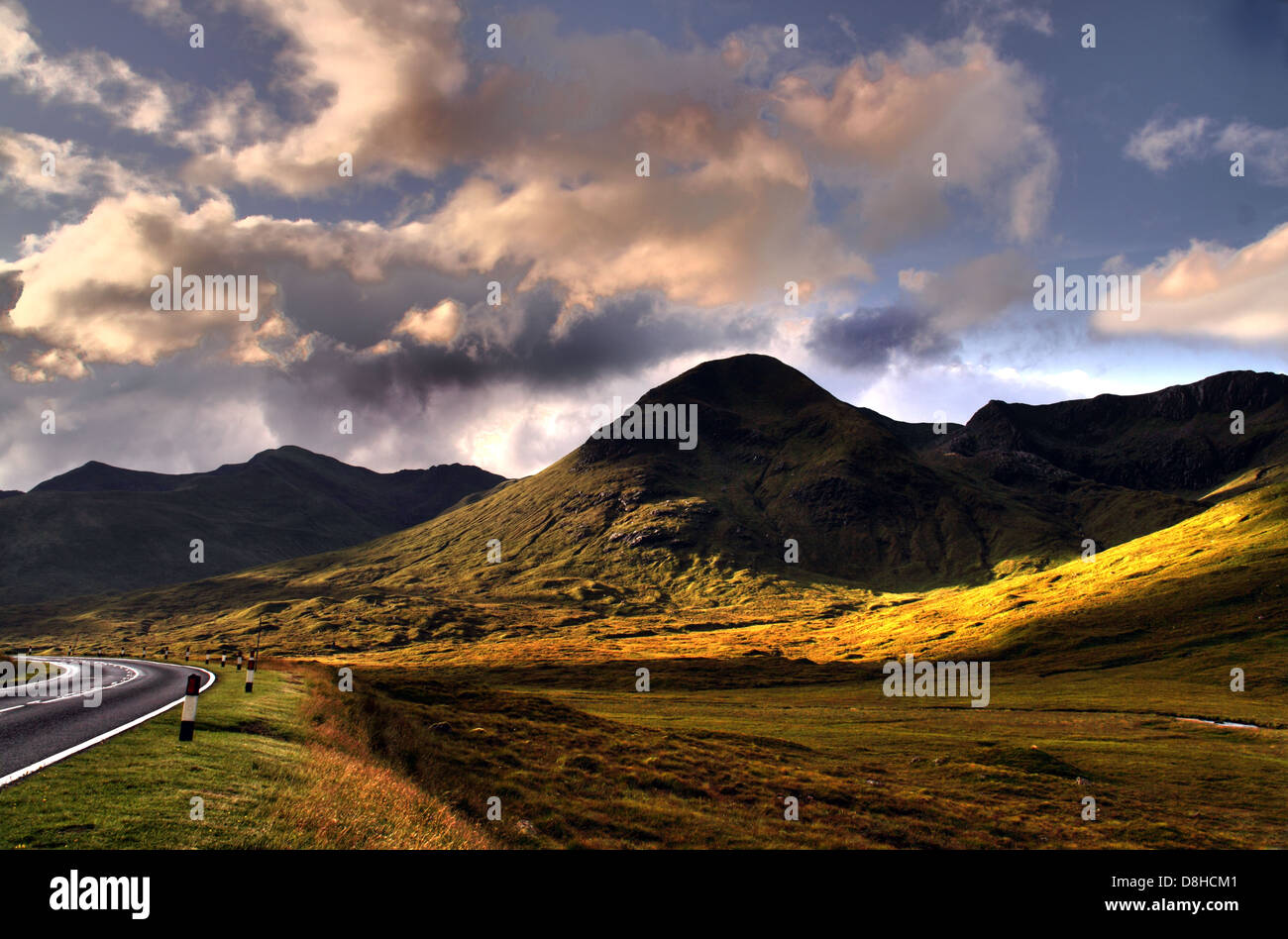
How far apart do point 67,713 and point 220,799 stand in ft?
53.0

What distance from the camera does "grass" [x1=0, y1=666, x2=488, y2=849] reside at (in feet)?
39.4

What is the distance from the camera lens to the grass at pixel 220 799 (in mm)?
12023

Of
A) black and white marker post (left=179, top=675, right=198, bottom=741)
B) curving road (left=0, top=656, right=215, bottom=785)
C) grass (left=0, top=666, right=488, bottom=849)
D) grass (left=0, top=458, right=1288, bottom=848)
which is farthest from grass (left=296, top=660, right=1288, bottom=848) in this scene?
curving road (left=0, top=656, right=215, bottom=785)

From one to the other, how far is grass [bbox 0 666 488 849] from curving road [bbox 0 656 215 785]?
2.75 feet

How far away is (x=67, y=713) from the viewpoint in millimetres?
25156
